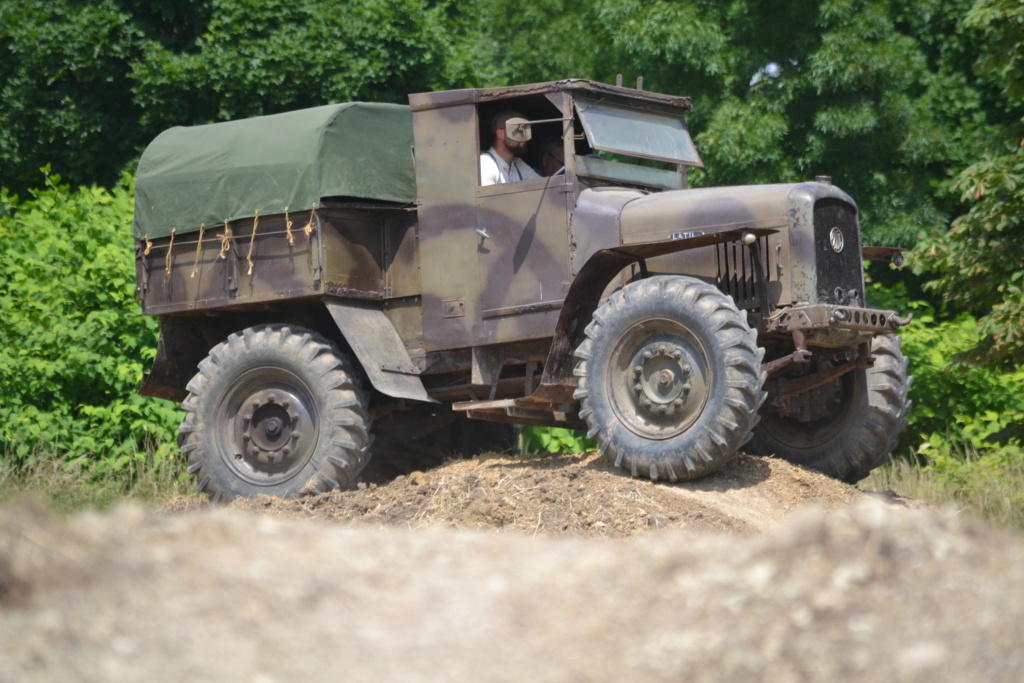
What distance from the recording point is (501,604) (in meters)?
3.53

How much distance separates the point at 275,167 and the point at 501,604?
653 centimetres

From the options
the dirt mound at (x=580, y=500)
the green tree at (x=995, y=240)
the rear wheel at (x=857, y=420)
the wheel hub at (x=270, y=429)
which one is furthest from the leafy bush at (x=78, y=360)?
the green tree at (x=995, y=240)

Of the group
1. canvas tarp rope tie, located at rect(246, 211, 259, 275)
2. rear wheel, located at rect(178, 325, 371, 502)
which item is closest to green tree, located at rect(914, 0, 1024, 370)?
rear wheel, located at rect(178, 325, 371, 502)

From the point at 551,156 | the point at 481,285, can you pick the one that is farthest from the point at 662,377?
the point at 551,156

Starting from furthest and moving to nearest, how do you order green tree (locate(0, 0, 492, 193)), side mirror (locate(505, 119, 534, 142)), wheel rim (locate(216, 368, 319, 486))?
green tree (locate(0, 0, 492, 193)), wheel rim (locate(216, 368, 319, 486)), side mirror (locate(505, 119, 534, 142))

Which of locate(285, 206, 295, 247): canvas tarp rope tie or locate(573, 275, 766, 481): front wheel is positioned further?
locate(285, 206, 295, 247): canvas tarp rope tie

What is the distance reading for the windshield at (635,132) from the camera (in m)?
9.05

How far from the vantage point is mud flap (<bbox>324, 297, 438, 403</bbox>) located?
9.16m

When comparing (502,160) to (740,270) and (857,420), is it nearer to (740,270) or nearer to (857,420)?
(740,270)

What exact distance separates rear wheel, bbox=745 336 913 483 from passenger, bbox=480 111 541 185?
248 cm

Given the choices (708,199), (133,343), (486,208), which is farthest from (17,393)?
(708,199)

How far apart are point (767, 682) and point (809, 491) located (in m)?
5.11

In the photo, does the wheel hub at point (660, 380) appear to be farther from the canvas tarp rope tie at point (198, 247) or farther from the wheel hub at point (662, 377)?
the canvas tarp rope tie at point (198, 247)

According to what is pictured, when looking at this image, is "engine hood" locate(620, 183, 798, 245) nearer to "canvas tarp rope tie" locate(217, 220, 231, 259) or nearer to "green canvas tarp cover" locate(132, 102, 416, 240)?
"green canvas tarp cover" locate(132, 102, 416, 240)
